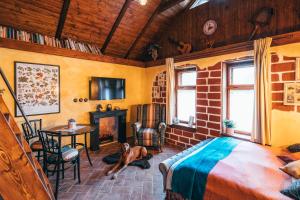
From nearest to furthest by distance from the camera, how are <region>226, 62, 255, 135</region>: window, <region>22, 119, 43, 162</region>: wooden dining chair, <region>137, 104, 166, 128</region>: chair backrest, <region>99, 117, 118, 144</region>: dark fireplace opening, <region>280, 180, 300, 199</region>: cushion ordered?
<region>280, 180, 300, 199</region>: cushion, <region>22, 119, 43, 162</region>: wooden dining chair, <region>226, 62, 255, 135</region>: window, <region>137, 104, 166, 128</region>: chair backrest, <region>99, 117, 118, 144</region>: dark fireplace opening

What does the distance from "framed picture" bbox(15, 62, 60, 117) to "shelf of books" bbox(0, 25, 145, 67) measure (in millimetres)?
313

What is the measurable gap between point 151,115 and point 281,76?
275 centimetres

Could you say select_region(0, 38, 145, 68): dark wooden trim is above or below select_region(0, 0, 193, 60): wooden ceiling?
below

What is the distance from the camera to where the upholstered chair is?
150 inches

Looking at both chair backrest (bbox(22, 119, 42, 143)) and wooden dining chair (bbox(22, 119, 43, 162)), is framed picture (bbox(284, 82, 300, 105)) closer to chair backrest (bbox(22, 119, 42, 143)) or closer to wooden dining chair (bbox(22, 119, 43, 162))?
wooden dining chair (bbox(22, 119, 43, 162))

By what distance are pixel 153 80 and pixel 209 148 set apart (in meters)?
2.90

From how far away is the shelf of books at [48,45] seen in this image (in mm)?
2915

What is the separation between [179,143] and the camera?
165 inches

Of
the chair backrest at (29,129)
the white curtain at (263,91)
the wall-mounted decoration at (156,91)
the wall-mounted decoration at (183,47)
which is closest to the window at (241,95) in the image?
the white curtain at (263,91)

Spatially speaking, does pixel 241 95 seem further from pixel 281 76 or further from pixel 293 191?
pixel 293 191

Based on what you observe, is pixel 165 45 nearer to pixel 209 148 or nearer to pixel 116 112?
pixel 116 112

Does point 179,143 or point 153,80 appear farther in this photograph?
point 153,80

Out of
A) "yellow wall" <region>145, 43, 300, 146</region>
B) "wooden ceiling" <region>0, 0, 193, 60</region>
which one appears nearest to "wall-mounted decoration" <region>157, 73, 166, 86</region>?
"wooden ceiling" <region>0, 0, 193, 60</region>

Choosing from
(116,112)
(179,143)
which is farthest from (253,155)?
(116,112)
